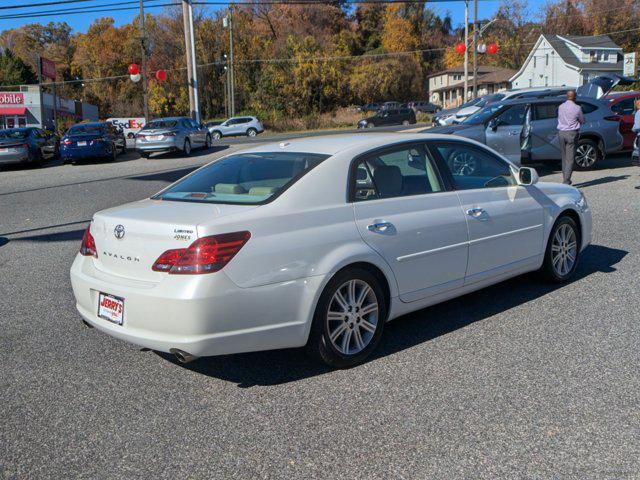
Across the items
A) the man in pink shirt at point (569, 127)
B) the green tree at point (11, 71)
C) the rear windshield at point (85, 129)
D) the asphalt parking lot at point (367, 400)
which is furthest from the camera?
the green tree at point (11, 71)

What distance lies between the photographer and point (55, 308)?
20.4 ft

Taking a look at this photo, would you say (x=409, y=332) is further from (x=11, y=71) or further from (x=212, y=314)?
(x=11, y=71)

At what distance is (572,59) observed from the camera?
6612 cm

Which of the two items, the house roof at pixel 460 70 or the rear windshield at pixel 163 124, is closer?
the rear windshield at pixel 163 124

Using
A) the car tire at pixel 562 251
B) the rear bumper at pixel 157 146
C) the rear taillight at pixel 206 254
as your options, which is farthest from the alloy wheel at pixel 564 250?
the rear bumper at pixel 157 146

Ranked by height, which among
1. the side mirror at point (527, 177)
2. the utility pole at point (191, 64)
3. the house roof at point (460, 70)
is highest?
the house roof at point (460, 70)

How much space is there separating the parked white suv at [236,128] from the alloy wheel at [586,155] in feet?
107

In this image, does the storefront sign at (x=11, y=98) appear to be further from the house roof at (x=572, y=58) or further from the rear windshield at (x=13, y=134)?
the house roof at (x=572, y=58)

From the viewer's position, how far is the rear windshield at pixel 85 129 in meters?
22.7

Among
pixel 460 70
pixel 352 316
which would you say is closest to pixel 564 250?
pixel 352 316

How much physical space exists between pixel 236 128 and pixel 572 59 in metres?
38.8

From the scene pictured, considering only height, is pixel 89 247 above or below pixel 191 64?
below

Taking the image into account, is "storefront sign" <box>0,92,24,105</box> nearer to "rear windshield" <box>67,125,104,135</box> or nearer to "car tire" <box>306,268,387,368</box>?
"rear windshield" <box>67,125,104,135</box>

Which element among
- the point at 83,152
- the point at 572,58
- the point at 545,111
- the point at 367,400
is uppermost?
the point at 572,58
